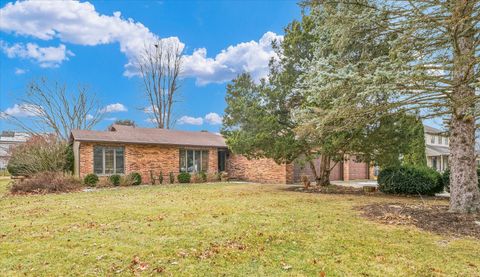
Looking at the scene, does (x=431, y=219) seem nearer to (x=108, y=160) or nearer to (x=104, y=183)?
(x=104, y=183)

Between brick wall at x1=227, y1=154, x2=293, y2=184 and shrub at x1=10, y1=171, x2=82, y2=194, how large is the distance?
11.1 metres

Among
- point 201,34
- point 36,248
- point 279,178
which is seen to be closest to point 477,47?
point 36,248

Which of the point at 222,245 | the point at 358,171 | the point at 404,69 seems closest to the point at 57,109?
the point at 358,171

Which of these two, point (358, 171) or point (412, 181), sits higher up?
point (412, 181)

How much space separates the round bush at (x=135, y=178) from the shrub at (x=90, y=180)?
6.22ft

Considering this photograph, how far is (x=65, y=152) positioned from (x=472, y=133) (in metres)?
19.1

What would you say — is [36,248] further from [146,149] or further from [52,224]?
[146,149]

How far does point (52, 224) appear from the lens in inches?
274

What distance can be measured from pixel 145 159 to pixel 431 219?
16073 millimetres

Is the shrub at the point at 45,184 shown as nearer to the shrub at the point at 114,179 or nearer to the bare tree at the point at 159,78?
the shrub at the point at 114,179

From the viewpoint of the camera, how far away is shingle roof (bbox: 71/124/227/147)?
18.2m

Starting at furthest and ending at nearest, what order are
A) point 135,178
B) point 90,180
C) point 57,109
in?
point 57,109 < point 135,178 < point 90,180

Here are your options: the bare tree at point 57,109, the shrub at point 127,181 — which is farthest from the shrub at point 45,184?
the bare tree at point 57,109

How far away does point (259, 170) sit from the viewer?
70.6ft
